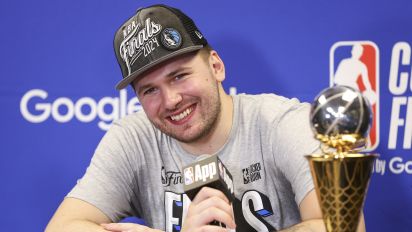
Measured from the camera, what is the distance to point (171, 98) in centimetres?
149

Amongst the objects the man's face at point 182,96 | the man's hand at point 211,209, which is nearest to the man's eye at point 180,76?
the man's face at point 182,96

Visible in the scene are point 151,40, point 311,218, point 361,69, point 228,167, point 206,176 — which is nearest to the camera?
point 206,176

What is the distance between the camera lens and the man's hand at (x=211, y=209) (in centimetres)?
91

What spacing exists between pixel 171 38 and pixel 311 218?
525 mm

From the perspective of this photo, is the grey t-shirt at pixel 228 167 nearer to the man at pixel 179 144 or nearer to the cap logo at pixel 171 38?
the man at pixel 179 144

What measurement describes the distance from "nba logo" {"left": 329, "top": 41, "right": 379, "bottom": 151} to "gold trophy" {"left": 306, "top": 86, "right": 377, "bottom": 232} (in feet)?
3.35

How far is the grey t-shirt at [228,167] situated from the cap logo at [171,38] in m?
0.27

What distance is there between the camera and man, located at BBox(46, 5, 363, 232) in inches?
57.6

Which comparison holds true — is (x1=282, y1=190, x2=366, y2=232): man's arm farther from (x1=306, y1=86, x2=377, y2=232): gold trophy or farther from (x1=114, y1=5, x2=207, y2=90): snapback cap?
→ (x1=306, y1=86, x2=377, y2=232): gold trophy

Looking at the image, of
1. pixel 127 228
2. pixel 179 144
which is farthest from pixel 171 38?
pixel 127 228

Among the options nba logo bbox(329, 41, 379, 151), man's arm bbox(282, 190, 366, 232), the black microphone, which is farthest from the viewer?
nba logo bbox(329, 41, 379, 151)

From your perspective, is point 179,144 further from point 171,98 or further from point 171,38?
point 171,38

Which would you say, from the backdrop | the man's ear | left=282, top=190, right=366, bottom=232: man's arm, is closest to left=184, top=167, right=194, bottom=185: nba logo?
left=282, top=190, right=366, bottom=232: man's arm

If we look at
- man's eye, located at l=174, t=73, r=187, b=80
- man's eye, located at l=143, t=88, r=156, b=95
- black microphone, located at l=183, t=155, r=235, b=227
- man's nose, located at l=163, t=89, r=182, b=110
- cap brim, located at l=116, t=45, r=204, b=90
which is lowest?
black microphone, located at l=183, t=155, r=235, b=227
